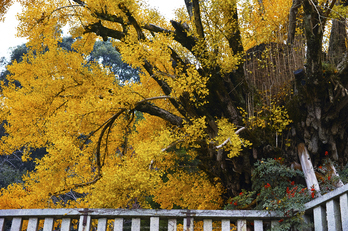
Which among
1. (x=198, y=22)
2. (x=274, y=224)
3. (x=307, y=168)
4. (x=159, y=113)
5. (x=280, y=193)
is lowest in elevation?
(x=274, y=224)

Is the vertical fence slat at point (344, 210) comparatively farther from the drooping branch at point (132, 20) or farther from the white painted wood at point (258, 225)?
the drooping branch at point (132, 20)

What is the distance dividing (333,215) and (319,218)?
0.79 feet

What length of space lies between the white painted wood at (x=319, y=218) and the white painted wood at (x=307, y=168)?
531 mm

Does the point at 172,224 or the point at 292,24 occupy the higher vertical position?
the point at 292,24

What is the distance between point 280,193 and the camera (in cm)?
437

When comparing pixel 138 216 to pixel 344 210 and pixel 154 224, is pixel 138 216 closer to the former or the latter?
pixel 154 224

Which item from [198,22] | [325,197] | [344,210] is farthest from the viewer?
[198,22]

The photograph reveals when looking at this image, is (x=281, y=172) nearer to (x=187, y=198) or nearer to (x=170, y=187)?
(x=187, y=198)

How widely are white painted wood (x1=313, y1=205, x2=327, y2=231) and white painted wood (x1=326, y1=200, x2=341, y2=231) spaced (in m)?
0.13

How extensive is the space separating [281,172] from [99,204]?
2578 mm

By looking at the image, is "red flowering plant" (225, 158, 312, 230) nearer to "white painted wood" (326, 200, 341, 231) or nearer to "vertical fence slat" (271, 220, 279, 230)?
"vertical fence slat" (271, 220, 279, 230)

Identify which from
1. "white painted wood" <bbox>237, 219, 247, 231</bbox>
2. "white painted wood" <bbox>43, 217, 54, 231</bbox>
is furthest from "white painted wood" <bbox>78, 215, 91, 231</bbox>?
"white painted wood" <bbox>237, 219, 247, 231</bbox>

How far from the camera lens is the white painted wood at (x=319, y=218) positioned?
140 inches

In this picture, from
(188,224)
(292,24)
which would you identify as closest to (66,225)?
(188,224)
